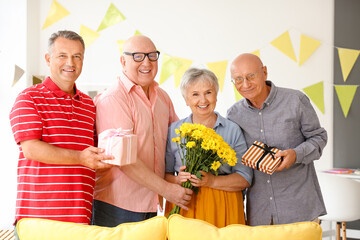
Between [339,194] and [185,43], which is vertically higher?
[185,43]

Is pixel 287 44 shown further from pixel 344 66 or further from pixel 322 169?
pixel 322 169

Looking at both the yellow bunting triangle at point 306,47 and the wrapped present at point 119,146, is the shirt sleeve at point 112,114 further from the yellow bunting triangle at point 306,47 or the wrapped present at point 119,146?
the yellow bunting triangle at point 306,47

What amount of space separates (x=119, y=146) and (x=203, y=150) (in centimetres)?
41

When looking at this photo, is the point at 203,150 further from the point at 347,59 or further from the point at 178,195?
the point at 347,59

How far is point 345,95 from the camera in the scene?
165 inches

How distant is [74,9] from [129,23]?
2.41 feet

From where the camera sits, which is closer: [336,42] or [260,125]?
[260,125]

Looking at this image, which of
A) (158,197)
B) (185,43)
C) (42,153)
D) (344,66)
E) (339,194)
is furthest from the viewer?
(185,43)

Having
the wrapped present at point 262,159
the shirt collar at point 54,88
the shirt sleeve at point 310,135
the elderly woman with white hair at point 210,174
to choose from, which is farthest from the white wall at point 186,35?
the shirt collar at point 54,88

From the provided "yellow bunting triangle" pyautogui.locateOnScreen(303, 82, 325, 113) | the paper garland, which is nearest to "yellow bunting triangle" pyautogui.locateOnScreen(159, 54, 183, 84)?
the paper garland

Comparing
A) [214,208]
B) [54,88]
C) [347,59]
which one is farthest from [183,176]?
[347,59]

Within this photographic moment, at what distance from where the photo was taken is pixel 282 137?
216 centimetres

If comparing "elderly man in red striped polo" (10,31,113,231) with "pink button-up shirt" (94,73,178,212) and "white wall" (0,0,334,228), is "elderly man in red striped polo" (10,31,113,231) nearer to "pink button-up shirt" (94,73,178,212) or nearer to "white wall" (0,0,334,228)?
"pink button-up shirt" (94,73,178,212)

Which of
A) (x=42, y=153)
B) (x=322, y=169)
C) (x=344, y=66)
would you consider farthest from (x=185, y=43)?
(x=42, y=153)
